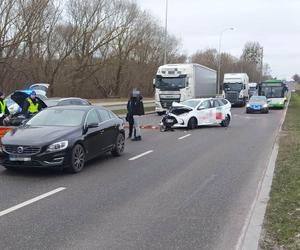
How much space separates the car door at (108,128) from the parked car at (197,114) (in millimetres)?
9051

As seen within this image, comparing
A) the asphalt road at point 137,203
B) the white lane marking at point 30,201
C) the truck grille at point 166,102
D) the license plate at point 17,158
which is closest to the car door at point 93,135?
the asphalt road at point 137,203

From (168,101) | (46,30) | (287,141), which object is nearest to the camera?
(287,141)

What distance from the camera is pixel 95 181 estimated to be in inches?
359

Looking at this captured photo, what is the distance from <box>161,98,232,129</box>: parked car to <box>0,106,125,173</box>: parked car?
30.9 ft

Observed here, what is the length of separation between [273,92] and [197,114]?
25706 mm

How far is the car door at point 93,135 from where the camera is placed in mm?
10523

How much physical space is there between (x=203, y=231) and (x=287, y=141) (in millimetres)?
10463

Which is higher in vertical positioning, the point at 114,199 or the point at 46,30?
the point at 46,30

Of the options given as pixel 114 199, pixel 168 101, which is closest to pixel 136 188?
pixel 114 199

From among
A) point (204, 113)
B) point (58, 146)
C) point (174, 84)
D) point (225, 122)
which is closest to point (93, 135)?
point (58, 146)

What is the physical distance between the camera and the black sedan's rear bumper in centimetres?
919

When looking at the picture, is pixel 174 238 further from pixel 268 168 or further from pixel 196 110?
pixel 196 110

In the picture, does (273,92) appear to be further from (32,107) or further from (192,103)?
(32,107)

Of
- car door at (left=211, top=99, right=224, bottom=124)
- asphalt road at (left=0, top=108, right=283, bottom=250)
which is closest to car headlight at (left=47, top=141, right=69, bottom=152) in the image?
asphalt road at (left=0, top=108, right=283, bottom=250)
